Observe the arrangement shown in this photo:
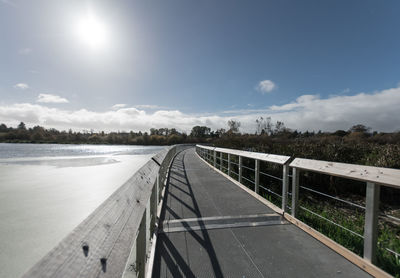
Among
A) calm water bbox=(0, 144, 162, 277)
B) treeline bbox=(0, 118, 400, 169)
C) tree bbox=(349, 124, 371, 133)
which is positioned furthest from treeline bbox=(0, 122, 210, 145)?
calm water bbox=(0, 144, 162, 277)

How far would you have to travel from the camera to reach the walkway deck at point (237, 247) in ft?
7.36

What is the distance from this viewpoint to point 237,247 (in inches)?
106

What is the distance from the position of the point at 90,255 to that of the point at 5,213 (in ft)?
33.9

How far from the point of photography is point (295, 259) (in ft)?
8.03

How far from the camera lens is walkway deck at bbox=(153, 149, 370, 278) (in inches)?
88.4

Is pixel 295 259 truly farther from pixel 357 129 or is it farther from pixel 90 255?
pixel 357 129

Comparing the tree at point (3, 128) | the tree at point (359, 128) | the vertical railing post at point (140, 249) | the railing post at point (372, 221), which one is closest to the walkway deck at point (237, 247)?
the railing post at point (372, 221)

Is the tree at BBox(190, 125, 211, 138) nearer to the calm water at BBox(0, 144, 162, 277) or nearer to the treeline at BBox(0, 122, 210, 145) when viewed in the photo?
the treeline at BBox(0, 122, 210, 145)

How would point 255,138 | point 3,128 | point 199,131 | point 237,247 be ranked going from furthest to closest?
point 3,128, point 199,131, point 255,138, point 237,247

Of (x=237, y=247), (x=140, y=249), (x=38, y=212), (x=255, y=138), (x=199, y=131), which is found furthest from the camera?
(x=199, y=131)

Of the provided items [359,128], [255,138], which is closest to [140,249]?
[255,138]

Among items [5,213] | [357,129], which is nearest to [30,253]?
[5,213]

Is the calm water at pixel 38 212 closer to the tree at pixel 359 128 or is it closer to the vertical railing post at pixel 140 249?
the vertical railing post at pixel 140 249

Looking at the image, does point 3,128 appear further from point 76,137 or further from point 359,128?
point 359,128
